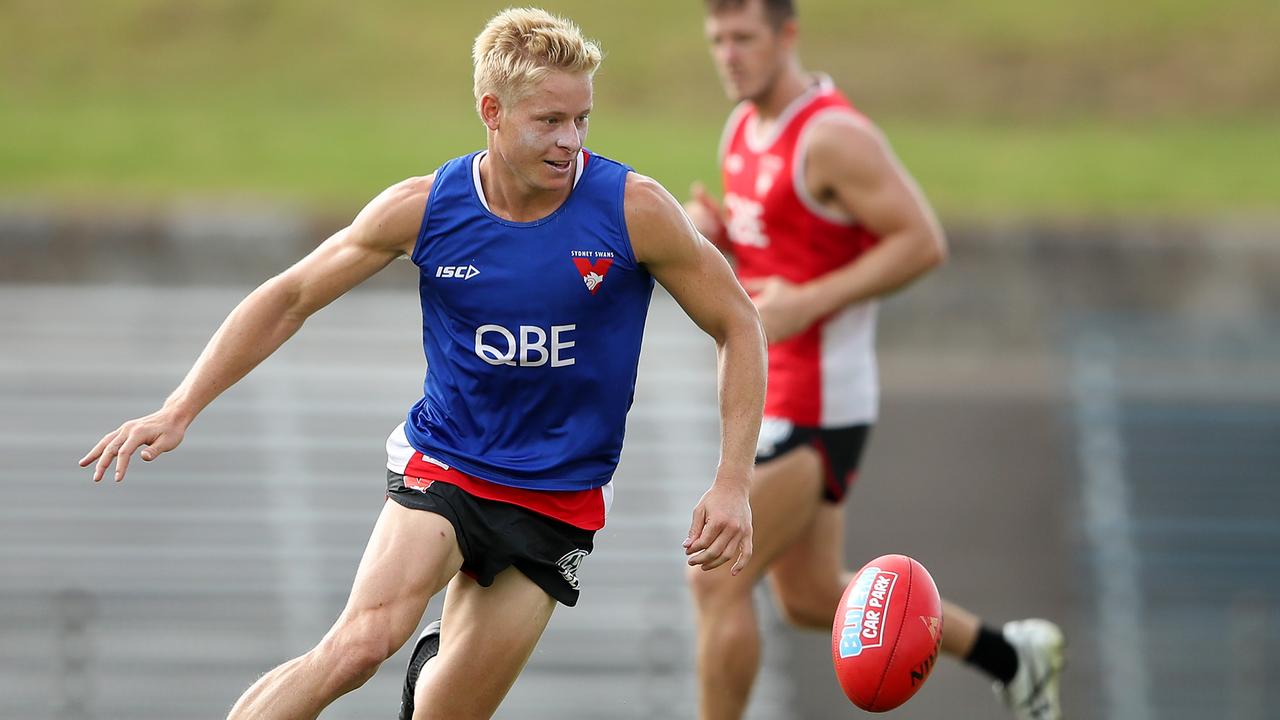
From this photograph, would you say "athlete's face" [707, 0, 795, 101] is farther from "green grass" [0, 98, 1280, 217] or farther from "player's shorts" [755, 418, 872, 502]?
"green grass" [0, 98, 1280, 217]

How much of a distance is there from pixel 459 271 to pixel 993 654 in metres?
2.67

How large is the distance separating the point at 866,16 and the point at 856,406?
1510 cm

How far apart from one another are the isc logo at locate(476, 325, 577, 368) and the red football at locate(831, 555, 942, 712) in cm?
104

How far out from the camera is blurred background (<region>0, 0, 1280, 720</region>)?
472 inches

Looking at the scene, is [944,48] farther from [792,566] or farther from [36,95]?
[792,566]

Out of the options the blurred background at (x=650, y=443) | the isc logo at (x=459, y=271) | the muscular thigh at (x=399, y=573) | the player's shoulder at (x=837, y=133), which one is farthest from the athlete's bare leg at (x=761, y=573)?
the blurred background at (x=650, y=443)

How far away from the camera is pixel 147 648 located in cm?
1191

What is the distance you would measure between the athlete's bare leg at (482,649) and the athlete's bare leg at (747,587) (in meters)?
1.30

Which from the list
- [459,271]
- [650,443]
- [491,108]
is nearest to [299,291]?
[459,271]

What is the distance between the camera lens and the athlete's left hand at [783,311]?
5.32 metres

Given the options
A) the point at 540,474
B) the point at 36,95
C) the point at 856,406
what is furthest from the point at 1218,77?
the point at 540,474

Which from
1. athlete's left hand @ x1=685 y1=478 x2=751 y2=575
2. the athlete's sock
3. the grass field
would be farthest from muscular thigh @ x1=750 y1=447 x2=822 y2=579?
the grass field

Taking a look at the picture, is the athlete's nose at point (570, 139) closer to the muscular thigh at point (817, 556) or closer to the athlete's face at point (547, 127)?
the athlete's face at point (547, 127)

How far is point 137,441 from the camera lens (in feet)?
13.0
